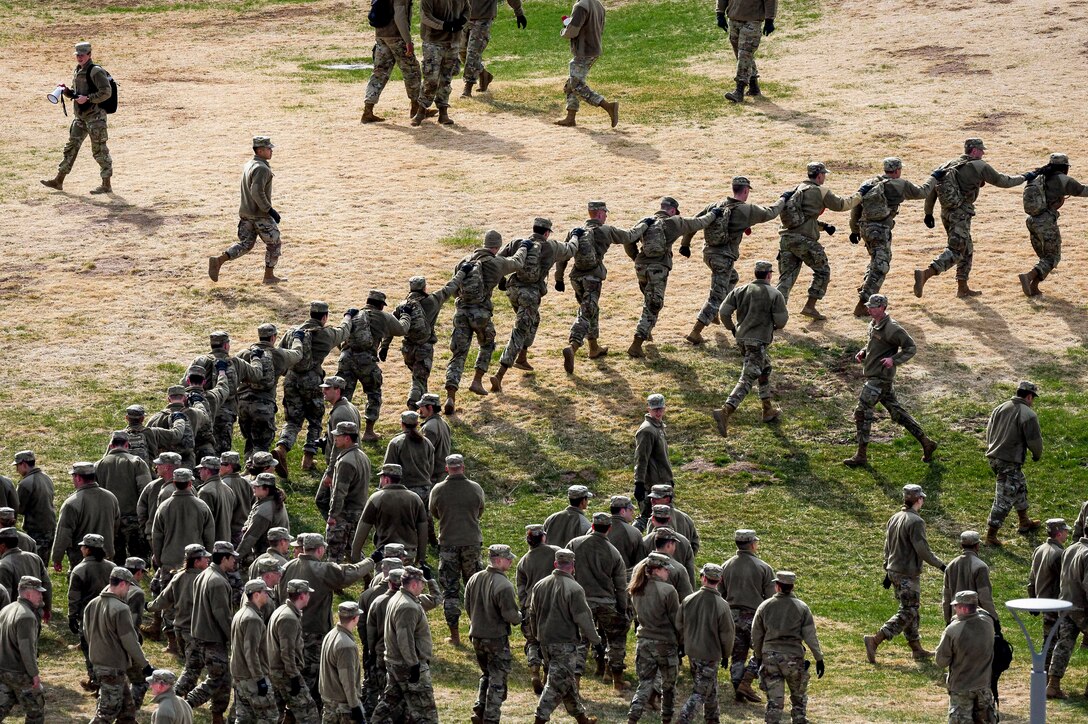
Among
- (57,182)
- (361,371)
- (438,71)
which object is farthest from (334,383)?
(438,71)

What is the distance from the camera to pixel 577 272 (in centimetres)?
2458

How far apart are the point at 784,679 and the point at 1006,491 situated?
5.90m

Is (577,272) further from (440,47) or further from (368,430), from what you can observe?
(440,47)

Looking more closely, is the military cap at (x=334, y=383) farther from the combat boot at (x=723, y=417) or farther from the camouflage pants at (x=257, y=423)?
the combat boot at (x=723, y=417)

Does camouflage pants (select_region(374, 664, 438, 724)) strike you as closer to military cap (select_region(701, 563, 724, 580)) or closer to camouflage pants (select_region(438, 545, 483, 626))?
military cap (select_region(701, 563, 724, 580))

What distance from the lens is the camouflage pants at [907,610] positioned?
1791 centimetres

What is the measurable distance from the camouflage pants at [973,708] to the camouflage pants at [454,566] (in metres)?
5.32

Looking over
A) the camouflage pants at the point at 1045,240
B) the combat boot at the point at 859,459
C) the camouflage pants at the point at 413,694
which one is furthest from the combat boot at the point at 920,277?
the camouflage pants at the point at 413,694

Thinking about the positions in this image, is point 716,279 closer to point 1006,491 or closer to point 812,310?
point 812,310

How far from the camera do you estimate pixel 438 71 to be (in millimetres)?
32781

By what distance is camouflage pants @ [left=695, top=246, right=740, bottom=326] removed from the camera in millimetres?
25312

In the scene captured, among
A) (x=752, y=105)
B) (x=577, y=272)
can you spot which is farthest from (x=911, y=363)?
(x=752, y=105)

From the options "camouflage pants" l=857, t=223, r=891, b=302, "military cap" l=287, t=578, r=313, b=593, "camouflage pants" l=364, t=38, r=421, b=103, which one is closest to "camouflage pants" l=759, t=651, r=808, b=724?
"military cap" l=287, t=578, r=313, b=593

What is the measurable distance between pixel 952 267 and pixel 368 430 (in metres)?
10.1
